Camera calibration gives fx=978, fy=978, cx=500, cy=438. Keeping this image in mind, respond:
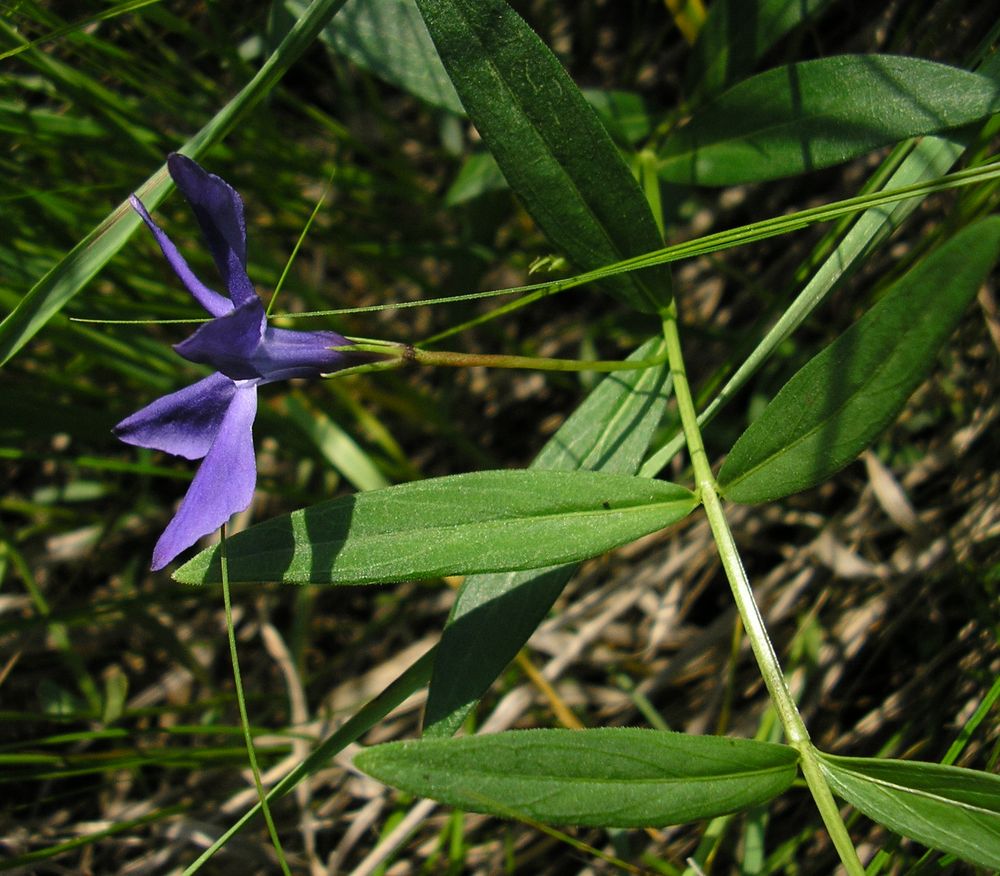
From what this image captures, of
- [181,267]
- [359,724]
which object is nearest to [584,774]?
[359,724]

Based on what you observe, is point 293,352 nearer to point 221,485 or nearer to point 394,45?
point 221,485

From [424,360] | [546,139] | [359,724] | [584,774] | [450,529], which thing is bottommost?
[359,724]

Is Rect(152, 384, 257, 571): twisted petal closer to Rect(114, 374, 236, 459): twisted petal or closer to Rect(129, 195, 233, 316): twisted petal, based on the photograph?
Rect(114, 374, 236, 459): twisted petal

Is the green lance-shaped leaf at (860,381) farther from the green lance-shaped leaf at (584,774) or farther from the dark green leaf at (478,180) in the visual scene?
the dark green leaf at (478,180)

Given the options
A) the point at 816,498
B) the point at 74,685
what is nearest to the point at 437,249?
the point at 816,498

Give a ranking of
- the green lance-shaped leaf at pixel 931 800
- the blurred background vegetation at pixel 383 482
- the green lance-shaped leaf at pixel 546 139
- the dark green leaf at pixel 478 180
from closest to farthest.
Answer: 1. the green lance-shaped leaf at pixel 931 800
2. the green lance-shaped leaf at pixel 546 139
3. the blurred background vegetation at pixel 383 482
4. the dark green leaf at pixel 478 180

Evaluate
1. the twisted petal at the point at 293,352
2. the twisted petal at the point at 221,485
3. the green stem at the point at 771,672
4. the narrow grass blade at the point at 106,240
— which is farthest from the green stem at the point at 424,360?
the narrow grass blade at the point at 106,240
